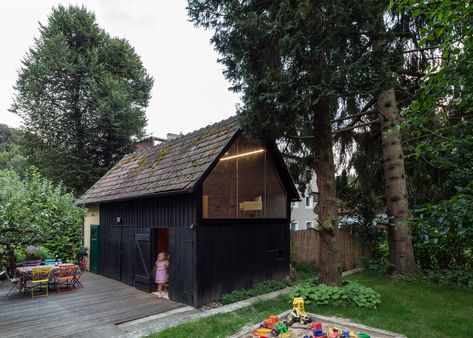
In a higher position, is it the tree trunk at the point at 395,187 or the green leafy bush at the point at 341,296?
the tree trunk at the point at 395,187

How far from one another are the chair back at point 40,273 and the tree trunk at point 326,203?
7.74 meters

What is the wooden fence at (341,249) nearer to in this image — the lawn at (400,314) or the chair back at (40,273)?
the lawn at (400,314)

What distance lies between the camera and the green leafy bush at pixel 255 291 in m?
8.01

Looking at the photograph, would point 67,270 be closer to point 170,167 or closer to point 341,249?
point 170,167

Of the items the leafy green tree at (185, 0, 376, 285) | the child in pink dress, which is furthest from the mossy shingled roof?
the child in pink dress

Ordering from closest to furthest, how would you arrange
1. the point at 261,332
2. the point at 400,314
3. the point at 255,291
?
the point at 261,332
the point at 400,314
the point at 255,291

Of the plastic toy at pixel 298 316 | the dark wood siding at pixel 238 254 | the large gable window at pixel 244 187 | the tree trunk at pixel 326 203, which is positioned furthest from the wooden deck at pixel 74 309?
the tree trunk at pixel 326 203

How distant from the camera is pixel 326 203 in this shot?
779 centimetres

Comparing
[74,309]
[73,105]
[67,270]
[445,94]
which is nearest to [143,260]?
[74,309]

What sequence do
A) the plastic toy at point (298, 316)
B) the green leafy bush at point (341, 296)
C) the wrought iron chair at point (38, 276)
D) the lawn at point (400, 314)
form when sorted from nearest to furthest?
the lawn at point (400, 314), the plastic toy at point (298, 316), the green leafy bush at point (341, 296), the wrought iron chair at point (38, 276)

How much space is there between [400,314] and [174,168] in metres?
6.84

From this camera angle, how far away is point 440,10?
317 cm

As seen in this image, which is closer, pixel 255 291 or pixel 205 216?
pixel 205 216

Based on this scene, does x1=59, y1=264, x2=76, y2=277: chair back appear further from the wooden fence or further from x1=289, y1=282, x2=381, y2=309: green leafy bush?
the wooden fence
